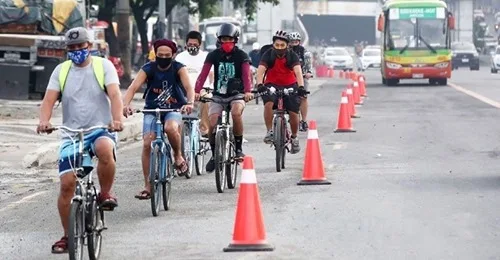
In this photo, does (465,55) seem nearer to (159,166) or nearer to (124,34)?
(124,34)

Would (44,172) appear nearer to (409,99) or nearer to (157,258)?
(157,258)

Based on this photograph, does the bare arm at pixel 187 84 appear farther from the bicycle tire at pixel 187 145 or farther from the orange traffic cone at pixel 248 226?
the orange traffic cone at pixel 248 226

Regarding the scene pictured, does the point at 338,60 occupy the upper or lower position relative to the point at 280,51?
lower

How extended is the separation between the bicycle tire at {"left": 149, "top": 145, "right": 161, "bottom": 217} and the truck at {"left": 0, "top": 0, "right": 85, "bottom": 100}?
72.9 feet

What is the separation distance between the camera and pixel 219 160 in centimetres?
1576

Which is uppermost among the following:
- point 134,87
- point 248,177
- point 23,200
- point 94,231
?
point 134,87

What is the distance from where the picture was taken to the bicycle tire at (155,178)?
13.5m

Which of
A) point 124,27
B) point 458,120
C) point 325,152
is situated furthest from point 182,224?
point 124,27

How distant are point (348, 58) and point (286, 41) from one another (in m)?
64.2

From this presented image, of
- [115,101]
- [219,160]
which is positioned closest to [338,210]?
[219,160]

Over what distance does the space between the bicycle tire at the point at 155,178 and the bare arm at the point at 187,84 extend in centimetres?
71

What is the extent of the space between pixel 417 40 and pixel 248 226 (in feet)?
131

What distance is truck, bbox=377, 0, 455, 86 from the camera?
165 ft

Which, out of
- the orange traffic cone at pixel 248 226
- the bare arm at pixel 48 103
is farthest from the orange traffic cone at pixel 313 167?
the bare arm at pixel 48 103
